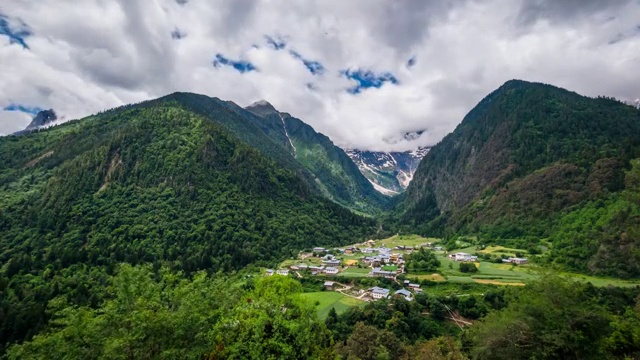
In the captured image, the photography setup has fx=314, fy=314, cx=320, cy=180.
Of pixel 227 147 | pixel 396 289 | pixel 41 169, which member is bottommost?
pixel 396 289

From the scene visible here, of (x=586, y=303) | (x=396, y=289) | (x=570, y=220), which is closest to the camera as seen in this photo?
(x=586, y=303)

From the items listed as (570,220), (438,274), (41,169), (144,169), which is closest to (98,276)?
(144,169)

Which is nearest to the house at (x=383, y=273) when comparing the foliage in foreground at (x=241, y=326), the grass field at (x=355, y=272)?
the grass field at (x=355, y=272)

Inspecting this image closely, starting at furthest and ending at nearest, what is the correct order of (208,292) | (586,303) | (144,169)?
(144,169) < (586,303) < (208,292)

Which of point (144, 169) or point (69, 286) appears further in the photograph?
point (144, 169)

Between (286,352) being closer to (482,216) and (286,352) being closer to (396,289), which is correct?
(396,289)

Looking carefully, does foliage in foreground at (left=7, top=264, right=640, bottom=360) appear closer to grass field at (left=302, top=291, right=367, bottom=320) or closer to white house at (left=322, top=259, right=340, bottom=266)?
grass field at (left=302, top=291, right=367, bottom=320)
